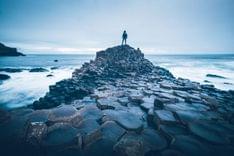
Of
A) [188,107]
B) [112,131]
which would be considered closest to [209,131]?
[188,107]

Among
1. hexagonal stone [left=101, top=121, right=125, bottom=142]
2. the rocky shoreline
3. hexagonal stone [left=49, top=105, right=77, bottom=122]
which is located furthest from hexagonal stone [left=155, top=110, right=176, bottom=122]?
hexagonal stone [left=49, top=105, right=77, bottom=122]

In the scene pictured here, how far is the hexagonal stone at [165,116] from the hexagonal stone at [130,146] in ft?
3.50

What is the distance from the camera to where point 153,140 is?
3.57 m

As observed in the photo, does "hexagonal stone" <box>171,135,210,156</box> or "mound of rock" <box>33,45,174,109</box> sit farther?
"mound of rock" <box>33,45,174,109</box>

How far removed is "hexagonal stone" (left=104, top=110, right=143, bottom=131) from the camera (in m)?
4.09

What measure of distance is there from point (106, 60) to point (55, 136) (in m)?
13.1

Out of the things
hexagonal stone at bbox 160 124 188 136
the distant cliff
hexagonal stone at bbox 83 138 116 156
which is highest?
the distant cliff

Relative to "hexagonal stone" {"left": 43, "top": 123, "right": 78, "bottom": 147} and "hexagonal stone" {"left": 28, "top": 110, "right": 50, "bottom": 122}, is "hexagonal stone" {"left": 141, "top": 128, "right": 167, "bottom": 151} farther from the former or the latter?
"hexagonal stone" {"left": 28, "top": 110, "right": 50, "bottom": 122}

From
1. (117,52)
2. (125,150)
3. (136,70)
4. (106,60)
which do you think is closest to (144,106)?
(125,150)

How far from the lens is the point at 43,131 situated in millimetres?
3557

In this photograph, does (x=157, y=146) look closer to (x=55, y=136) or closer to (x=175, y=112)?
(x=175, y=112)

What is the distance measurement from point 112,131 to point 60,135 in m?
1.27

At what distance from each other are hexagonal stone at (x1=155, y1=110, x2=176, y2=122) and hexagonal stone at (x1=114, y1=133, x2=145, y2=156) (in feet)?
3.50

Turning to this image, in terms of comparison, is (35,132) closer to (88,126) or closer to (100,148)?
(88,126)
